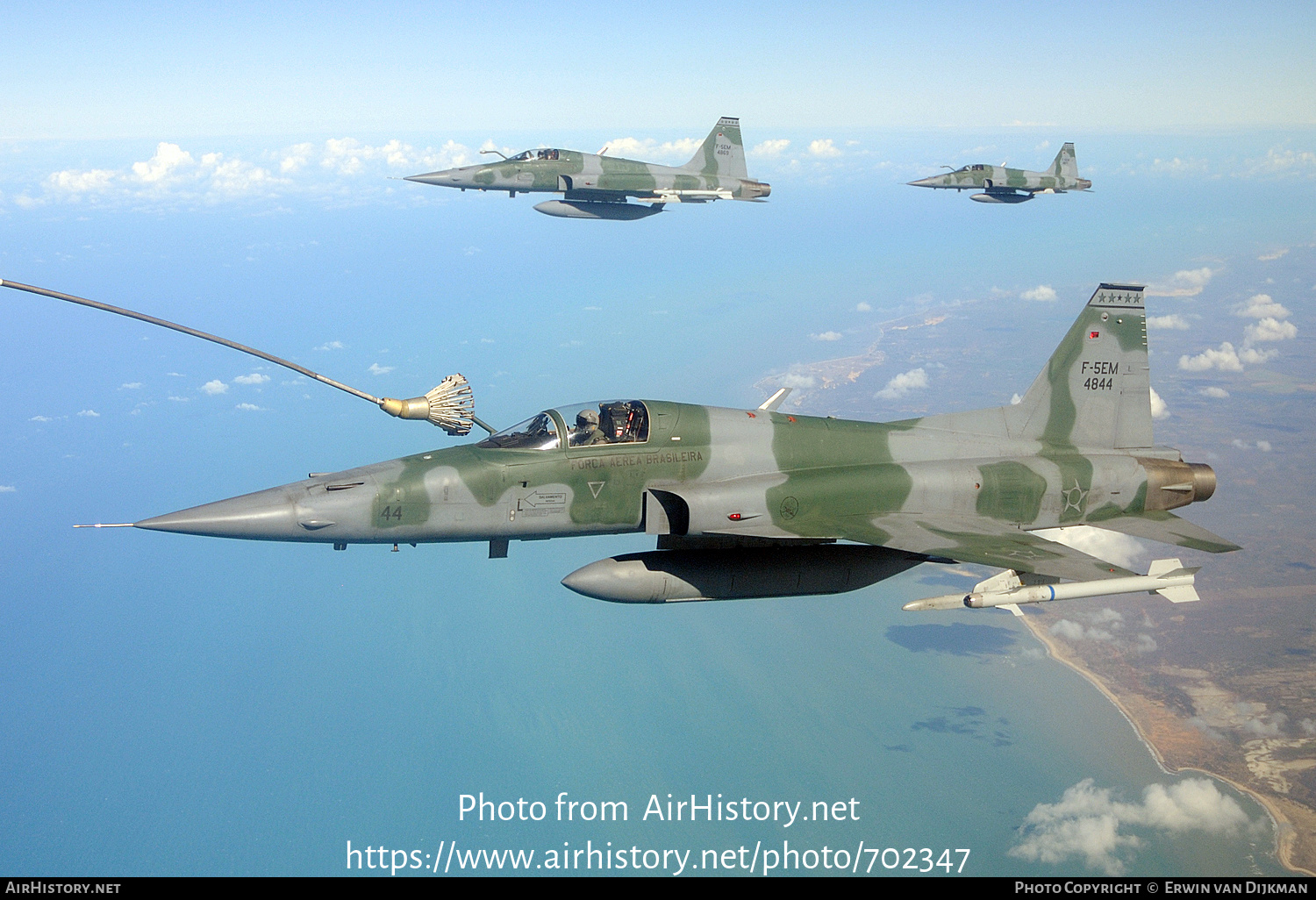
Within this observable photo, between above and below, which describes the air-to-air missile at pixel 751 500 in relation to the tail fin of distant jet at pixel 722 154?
below

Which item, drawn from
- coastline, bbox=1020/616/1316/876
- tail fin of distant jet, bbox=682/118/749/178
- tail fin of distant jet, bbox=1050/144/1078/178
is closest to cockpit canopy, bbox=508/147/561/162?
tail fin of distant jet, bbox=682/118/749/178

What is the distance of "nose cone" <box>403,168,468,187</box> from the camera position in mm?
44781

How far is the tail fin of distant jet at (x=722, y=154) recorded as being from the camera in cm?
4966

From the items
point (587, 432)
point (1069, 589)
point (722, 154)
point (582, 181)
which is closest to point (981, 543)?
point (1069, 589)

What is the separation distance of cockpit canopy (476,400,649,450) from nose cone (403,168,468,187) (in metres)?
33.7

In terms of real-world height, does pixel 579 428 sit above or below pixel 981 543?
above

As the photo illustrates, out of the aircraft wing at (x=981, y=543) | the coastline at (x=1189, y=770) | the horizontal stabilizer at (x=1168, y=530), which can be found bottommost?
the coastline at (x=1189, y=770)

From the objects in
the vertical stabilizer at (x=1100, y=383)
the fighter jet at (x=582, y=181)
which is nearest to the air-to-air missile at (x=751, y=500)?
the vertical stabilizer at (x=1100, y=383)

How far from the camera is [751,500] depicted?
→ 46.9 ft

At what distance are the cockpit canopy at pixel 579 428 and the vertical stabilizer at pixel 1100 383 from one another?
843 cm

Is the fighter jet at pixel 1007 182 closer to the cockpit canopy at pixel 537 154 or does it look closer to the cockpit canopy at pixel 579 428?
the cockpit canopy at pixel 537 154

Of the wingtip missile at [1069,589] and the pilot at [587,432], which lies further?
the pilot at [587,432]

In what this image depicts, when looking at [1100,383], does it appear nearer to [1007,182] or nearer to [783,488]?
[783,488]

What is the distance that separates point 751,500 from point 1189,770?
119641mm
